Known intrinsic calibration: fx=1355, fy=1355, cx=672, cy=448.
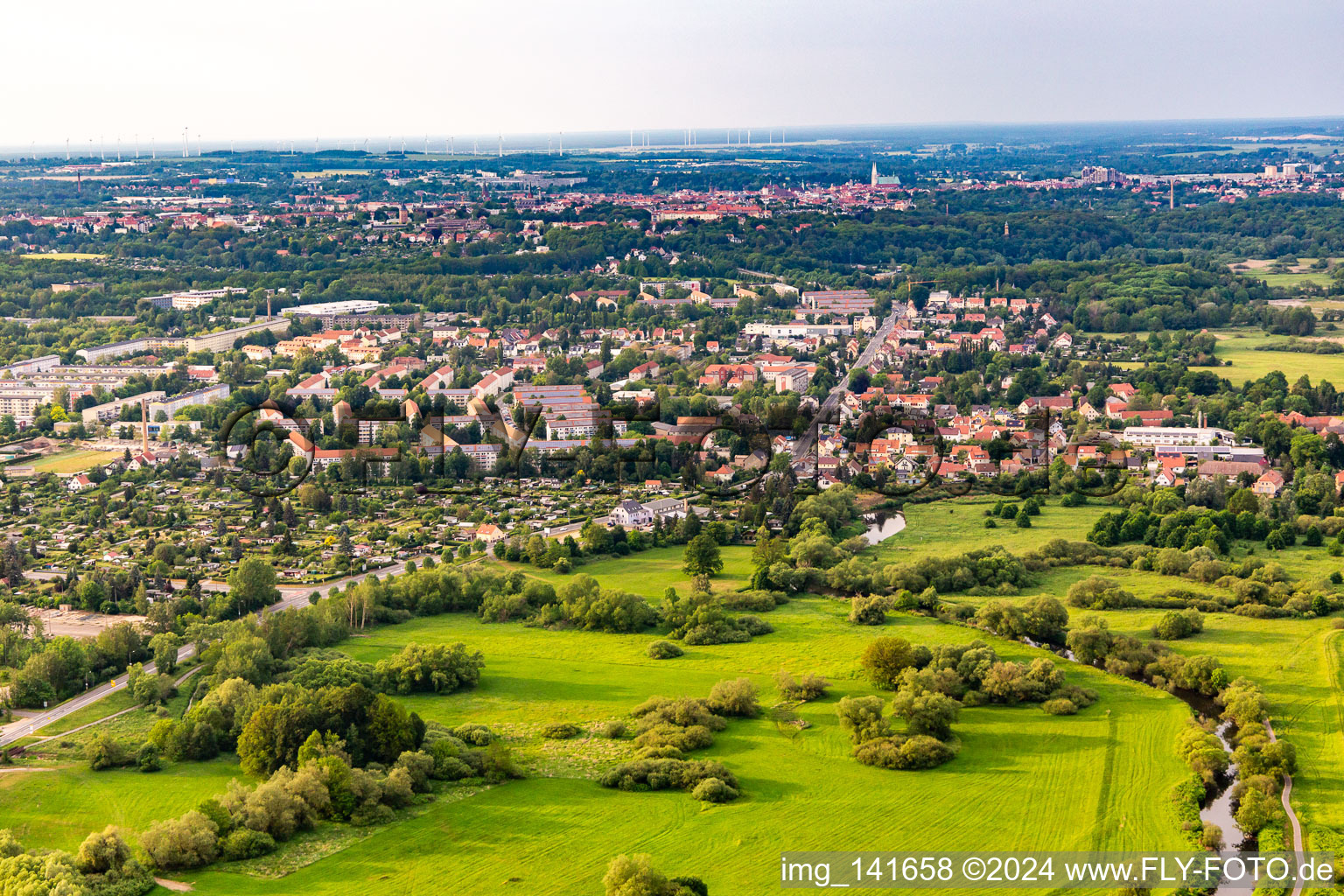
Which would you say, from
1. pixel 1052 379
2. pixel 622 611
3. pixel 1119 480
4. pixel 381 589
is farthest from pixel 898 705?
pixel 1052 379

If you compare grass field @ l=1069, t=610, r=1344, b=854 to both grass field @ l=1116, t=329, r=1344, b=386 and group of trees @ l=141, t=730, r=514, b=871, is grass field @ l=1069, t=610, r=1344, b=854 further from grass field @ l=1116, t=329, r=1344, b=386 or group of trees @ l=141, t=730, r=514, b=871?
grass field @ l=1116, t=329, r=1344, b=386

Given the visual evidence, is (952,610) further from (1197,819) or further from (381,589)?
(381,589)

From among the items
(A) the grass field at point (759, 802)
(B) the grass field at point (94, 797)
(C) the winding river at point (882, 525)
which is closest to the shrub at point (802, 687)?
(A) the grass field at point (759, 802)

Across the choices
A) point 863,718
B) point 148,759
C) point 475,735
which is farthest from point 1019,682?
point 148,759

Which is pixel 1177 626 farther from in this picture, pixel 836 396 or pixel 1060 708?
pixel 836 396

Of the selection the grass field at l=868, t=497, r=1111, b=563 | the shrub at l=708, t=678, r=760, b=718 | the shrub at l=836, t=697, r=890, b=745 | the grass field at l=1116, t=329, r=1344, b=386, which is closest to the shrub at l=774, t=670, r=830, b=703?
the shrub at l=708, t=678, r=760, b=718
